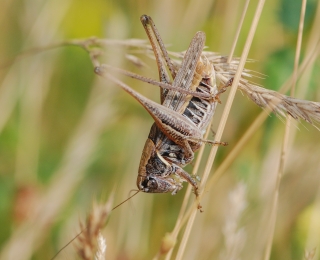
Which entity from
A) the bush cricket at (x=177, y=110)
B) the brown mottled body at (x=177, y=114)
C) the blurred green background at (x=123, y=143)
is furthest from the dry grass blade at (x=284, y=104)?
the blurred green background at (x=123, y=143)

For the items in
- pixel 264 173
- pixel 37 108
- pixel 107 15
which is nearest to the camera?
pixel 264 173

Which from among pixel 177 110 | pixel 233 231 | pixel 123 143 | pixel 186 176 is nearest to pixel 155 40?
pixel 177 110

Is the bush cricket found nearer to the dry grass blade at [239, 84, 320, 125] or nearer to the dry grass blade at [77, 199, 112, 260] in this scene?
the dry grass blade at [239, 84, 320, 125]

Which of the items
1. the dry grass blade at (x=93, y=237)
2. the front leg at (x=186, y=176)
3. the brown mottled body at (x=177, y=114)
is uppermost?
the brown mottled body at (x=177, y=114)

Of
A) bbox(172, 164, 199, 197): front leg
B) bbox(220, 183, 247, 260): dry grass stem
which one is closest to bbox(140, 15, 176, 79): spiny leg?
bbox(172, 164, 199, 197): front leg

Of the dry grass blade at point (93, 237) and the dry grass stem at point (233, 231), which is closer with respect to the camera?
the dry grass blade at point (93, 237)

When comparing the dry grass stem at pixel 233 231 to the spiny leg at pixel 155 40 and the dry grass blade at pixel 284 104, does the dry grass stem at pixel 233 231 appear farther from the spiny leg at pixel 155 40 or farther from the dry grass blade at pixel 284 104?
the spiny leg at pixel 155 40

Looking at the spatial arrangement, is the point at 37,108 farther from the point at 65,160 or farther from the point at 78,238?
the point at 78,238

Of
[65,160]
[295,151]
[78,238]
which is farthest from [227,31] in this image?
[78,238]
